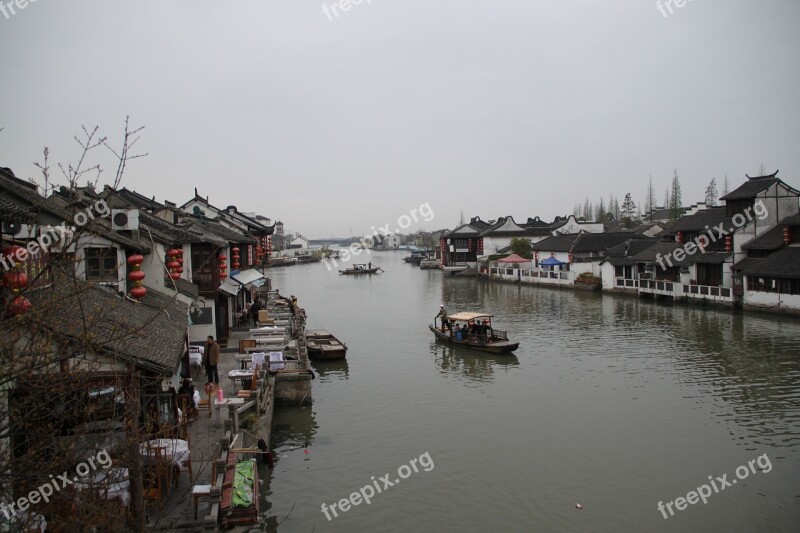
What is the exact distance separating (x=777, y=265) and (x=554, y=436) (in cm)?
2456

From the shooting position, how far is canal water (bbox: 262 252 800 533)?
12633mm

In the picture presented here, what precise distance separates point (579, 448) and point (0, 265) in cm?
1330

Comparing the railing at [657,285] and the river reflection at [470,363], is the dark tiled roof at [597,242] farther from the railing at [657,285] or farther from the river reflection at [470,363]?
the river reflection at [470,363]

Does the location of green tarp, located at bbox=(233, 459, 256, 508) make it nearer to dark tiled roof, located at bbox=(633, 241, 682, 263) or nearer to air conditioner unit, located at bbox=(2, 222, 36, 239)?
air conditioner unit, located at bbox=(2, 222, 36, 239)

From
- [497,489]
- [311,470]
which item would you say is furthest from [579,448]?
[311,470]

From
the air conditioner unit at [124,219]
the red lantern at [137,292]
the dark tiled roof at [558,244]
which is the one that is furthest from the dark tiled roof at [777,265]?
the air conditioner unit at [124,219]

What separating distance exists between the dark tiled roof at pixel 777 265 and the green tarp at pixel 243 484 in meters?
31.6

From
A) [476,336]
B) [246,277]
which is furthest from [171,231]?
[476,336]

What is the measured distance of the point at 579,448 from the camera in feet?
52.1

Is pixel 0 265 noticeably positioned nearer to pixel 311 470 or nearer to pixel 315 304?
pixel 311 470

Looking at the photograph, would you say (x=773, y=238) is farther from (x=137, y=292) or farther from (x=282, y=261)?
(x=282, y=261)

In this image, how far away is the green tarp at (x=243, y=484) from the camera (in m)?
10.3

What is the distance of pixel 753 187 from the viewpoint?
132 ft

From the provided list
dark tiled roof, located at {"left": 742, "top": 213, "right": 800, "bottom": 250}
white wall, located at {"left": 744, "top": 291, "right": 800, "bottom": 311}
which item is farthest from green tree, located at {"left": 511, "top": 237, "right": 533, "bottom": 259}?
white wall, located at {"left": 744, "top": 291, "right": 800, "bottom": 311}
